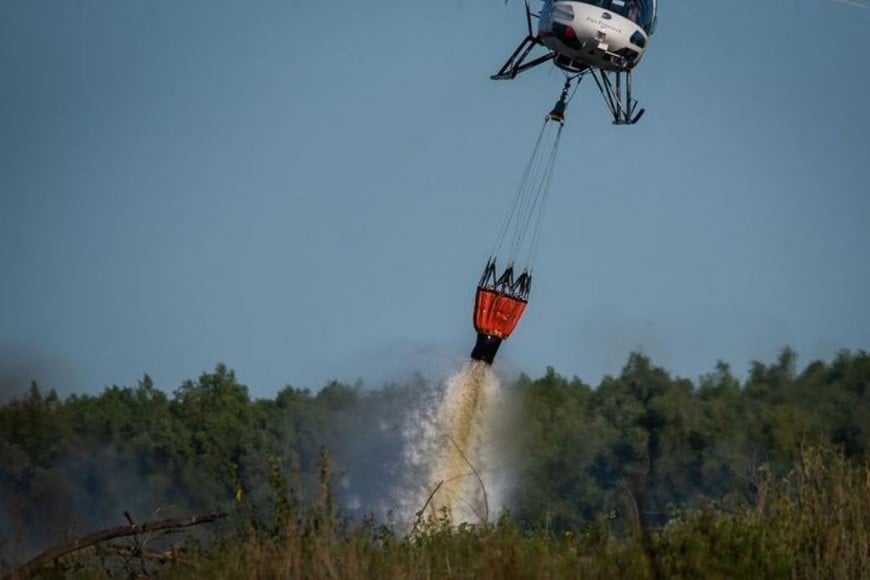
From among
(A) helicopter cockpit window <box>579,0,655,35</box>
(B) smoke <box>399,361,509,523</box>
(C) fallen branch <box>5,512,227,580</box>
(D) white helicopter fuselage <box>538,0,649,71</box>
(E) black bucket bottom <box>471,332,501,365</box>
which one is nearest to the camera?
(C) fallen branch <box>5,512,227,580</box>

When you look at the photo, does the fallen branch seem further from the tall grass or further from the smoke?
the smoke

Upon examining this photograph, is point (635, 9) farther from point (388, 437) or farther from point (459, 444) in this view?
point (388, 437)

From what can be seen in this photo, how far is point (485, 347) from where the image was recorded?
35.9 m

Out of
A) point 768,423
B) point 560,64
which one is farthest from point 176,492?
point 560,64

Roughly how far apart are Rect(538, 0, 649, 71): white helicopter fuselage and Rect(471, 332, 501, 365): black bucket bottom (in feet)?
17.0

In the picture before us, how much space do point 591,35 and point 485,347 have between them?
6426mm

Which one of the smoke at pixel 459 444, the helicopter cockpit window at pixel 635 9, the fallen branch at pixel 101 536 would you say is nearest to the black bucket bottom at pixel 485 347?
the smoke at pixel 459 444

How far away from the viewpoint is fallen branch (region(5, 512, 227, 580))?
21688 mm

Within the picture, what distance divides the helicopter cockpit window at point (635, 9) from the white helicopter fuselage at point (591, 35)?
68 mm

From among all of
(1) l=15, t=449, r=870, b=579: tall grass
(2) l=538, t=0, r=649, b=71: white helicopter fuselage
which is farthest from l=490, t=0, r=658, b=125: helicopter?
(1) l=15, t=449, r=870, b=579: tall grass

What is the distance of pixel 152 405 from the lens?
69875 millimetres

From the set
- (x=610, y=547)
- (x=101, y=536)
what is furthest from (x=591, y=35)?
(x=610, y=547)

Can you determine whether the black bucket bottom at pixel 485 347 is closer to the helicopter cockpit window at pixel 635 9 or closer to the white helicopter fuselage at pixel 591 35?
the white helicopter fuselage at pixel 591 35

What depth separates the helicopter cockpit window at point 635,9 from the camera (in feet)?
105
